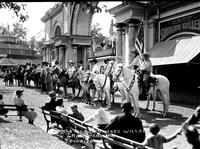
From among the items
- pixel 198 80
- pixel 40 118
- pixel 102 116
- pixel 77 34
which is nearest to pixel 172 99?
pixel 198 80

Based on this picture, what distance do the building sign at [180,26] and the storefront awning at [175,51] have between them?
598mm

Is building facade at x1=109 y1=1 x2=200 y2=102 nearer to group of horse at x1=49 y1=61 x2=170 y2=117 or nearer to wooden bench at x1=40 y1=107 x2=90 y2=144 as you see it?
group of horse at x1=49 y1=61 x2=170 y2=117

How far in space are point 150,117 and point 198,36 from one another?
5.45 meters

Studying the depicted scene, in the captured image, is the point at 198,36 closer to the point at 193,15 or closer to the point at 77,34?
the point at 193,15

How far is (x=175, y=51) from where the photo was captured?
46.5 ft

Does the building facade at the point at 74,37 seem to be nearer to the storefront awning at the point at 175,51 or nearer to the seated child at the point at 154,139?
the storefront awning at the point at 175,51

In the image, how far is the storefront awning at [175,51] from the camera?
42.6ft

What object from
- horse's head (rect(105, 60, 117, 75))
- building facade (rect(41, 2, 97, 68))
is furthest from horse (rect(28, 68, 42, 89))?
horse's head (rect(105, 60, 117, 75))

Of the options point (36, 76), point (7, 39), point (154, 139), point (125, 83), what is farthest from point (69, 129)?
point (7, 39)

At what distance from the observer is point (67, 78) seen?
15922mm

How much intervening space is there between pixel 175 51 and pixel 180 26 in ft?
5.65

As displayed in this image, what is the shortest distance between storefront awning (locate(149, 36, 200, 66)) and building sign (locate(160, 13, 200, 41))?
598 millimetres

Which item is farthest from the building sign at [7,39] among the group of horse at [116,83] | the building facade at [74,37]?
the group of horse at [116,83]

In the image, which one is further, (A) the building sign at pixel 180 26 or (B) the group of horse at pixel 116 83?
(A) the building sign at pixel 180 26
